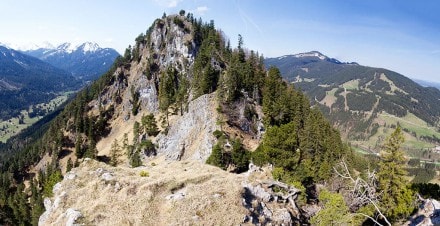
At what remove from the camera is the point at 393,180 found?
176 feet

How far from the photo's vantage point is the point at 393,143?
2092 inches

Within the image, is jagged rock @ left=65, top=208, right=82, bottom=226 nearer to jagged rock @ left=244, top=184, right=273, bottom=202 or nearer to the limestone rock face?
jagged rock @ left=244, top=184, right=273, bottom=202

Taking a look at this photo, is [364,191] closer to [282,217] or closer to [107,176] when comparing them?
[282,217]

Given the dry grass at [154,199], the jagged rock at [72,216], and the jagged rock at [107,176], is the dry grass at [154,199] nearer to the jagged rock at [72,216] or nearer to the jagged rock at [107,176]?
the jagged rock at [107,176]

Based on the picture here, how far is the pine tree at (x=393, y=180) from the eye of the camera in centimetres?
5316

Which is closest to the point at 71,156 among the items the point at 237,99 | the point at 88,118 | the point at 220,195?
the point at 88,118

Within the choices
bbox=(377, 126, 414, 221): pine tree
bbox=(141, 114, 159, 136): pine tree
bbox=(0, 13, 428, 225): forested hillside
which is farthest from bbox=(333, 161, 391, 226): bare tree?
bbox=(141, 114, 159, 136): pine tree

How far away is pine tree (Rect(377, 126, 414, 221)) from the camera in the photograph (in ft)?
174

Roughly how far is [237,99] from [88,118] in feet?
360

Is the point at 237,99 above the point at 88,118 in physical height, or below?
above

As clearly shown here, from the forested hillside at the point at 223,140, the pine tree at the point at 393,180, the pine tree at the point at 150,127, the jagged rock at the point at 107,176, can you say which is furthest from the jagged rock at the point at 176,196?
the pine tree at the point at 150,127

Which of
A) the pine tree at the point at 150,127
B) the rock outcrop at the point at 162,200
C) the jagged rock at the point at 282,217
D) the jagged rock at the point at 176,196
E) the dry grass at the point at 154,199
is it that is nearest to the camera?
the dry grass at the point at 154,199

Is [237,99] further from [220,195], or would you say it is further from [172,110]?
[220,195]

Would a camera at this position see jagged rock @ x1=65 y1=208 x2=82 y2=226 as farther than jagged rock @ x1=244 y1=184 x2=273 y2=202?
No
